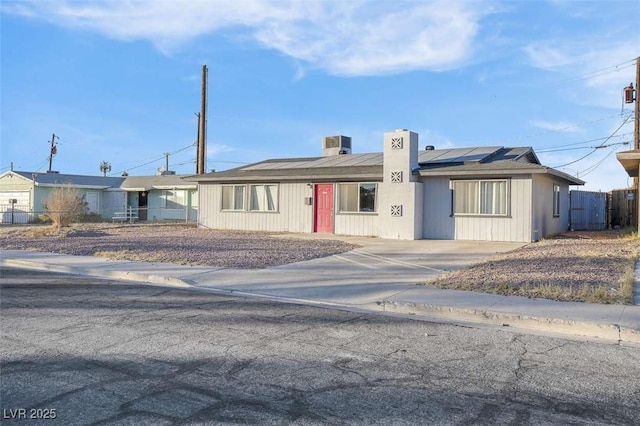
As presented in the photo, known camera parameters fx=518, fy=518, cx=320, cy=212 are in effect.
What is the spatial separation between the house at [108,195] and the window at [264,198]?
15.7 m

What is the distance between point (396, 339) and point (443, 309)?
6.06 feet

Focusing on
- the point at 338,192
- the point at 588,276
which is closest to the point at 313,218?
the point at 338,192

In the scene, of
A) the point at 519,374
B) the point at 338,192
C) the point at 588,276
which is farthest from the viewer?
the point at 338,192

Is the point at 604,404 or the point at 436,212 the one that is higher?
the point at 436,212

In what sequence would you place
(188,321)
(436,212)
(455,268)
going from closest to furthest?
(188,321) < (455,268) < (436,212)

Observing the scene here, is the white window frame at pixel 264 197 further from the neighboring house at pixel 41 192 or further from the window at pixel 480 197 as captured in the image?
the neighboring house at pixel 41 192

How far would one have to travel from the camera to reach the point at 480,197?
19.8m

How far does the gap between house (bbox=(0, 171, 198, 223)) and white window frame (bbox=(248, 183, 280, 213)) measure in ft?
51.1

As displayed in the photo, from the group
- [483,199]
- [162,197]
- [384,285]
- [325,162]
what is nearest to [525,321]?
[384,285]

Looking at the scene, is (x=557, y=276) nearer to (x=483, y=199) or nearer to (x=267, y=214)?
(x=483, y=199)

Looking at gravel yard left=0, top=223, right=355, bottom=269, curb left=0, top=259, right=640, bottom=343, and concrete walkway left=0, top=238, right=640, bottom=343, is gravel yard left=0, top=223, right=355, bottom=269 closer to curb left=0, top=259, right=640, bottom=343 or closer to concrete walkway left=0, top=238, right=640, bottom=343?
concrete walkway left=0, top=238, right=640, bottom=343

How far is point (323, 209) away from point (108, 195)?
2749 cm

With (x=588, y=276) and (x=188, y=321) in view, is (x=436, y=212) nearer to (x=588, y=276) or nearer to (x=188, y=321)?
(x=588, y=276)

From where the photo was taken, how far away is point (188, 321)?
7.30 meters
